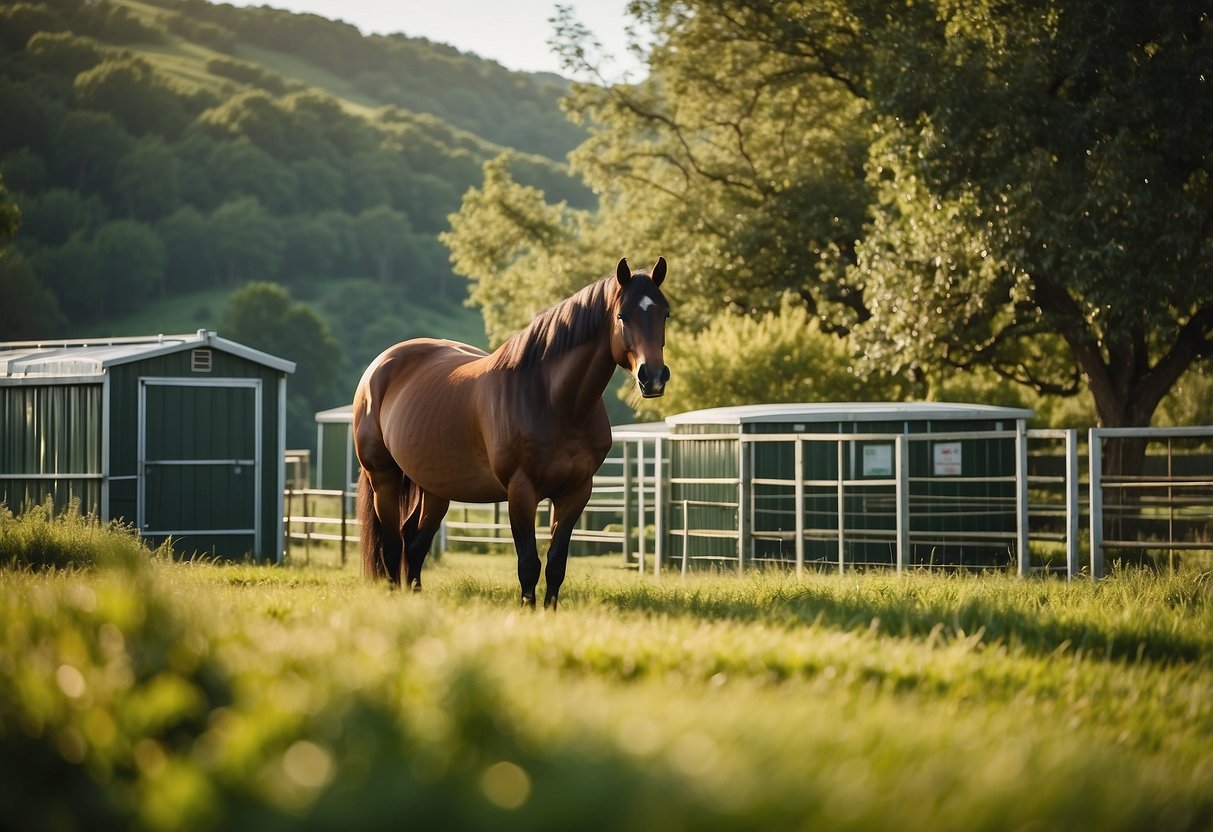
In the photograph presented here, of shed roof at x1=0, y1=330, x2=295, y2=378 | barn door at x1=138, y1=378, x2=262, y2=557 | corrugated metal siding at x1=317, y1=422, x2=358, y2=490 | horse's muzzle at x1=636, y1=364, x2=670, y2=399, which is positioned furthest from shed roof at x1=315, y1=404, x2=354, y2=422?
horse's muzzle at x1=636, y1=364, x2=670, y2=399

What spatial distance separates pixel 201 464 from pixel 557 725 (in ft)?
54.4

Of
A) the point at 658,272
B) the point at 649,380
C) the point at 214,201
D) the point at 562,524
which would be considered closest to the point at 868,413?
the point at 562,524

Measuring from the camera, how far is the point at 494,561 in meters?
22.7

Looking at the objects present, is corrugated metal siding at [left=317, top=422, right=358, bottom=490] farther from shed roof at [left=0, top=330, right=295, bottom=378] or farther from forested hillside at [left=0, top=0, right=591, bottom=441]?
forested hillside at [left=0, top=0, right=591, bottom=441]

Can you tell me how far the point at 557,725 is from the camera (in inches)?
139

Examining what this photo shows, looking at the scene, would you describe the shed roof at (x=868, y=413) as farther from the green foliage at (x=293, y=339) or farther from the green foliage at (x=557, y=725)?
the green foliage at (x=293, y=339)

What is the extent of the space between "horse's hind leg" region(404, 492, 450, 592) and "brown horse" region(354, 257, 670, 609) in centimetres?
18

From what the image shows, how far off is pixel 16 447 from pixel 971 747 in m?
17.5

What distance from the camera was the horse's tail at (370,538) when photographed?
1055 cm

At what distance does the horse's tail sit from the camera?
34.6 feet

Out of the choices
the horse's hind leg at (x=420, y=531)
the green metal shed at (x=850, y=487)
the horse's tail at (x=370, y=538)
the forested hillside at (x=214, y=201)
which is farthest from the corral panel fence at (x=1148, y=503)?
the forested hillside at (x=214, y=201)

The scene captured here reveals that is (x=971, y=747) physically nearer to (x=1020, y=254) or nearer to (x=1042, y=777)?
(x=1042, y=777)

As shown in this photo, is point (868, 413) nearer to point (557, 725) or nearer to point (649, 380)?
point (649, 380)

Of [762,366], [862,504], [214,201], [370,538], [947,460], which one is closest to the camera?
[370,538]
